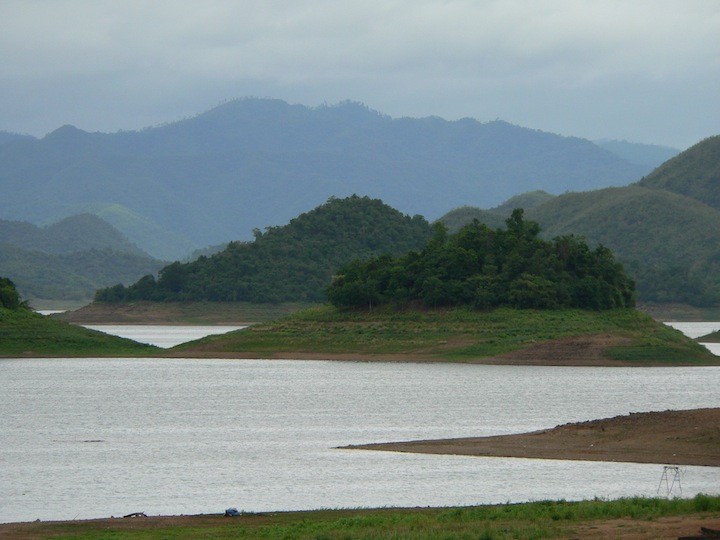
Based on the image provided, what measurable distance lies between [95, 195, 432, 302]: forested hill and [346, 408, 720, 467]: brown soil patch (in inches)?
4494

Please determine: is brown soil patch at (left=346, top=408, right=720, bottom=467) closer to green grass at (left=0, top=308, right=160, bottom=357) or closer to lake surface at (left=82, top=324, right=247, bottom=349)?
green grass at (left=0, top=308, right=160, bottom=357)

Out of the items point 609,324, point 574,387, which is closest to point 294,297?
point 609,324

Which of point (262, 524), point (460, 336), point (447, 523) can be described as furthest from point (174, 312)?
point (447, 523)

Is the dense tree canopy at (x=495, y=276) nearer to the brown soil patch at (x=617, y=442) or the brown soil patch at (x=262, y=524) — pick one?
the brown soil patch at (x=617, y=442)

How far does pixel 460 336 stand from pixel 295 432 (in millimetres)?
51158

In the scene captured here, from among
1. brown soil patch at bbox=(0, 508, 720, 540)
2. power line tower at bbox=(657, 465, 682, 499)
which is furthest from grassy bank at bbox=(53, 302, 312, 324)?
brown soil patch at bbox=(0, 508, 720, 540)

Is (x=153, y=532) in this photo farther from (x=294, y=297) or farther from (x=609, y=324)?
(x=294, y=297)

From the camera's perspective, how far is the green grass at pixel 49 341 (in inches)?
4129

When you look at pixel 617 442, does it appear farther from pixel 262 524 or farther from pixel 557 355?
pixel 557 355

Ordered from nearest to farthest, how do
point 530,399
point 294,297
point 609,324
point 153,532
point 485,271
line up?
point 153,532, point 530,399, point 609,324, point 485,271, point 294,297

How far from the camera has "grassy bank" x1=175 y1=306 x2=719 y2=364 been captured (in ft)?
318

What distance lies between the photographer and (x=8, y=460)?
42156 mm

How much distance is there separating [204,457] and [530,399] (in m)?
26.8

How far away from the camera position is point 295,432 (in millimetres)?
50688
